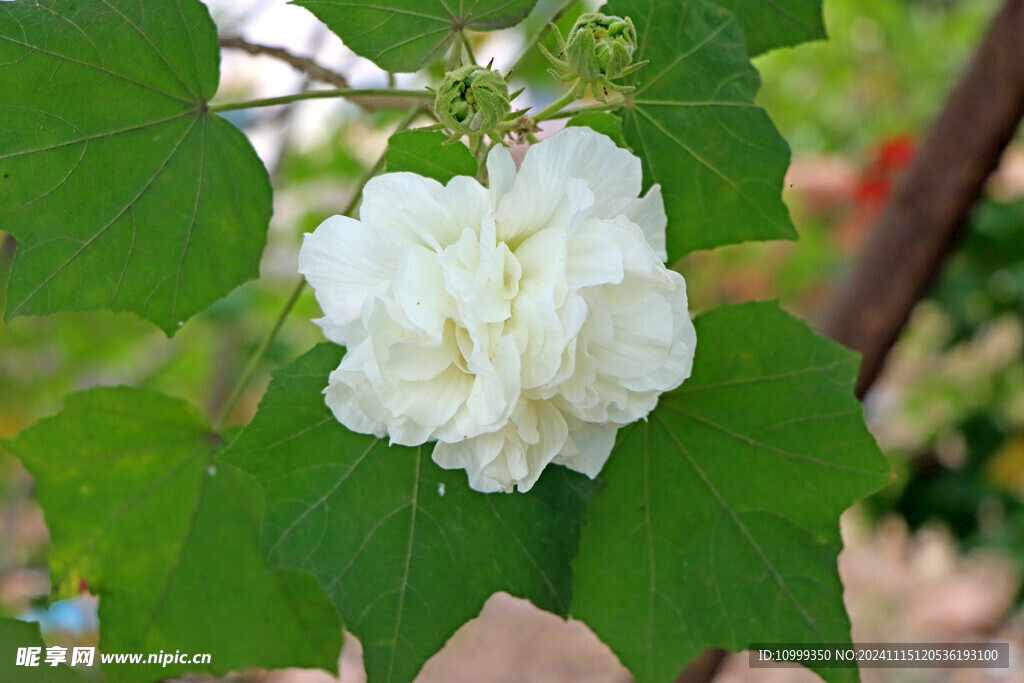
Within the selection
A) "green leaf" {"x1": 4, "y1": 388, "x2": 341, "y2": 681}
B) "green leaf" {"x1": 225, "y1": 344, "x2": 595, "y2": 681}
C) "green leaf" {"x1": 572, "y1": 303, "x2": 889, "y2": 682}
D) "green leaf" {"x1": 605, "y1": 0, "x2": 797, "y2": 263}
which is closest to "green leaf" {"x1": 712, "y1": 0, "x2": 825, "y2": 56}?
"green leaf" {"x1": 605, "y1": 0, "x2": 797, "y2": 263}

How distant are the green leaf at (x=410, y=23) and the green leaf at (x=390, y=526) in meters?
0.21

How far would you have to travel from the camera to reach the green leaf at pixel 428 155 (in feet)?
1.74

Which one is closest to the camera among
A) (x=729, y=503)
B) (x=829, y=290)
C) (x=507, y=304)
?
(x=507, y=304)

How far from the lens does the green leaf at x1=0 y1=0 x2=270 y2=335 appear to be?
0.60 m

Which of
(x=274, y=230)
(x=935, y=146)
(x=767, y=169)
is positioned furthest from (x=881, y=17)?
(x=767, y=169)

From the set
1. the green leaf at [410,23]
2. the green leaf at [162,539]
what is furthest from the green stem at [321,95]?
the green leaf at [162,539]

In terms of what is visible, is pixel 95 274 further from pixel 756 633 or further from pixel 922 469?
pixel 922 469

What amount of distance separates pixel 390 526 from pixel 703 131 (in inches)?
14.6

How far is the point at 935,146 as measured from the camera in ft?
3.90

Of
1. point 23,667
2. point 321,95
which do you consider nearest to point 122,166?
point 321,95

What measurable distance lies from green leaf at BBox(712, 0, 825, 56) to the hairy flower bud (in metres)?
0.25

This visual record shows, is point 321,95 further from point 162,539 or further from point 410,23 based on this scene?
point 162,539

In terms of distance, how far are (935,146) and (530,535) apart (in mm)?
919

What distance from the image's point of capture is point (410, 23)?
0.60 metres
